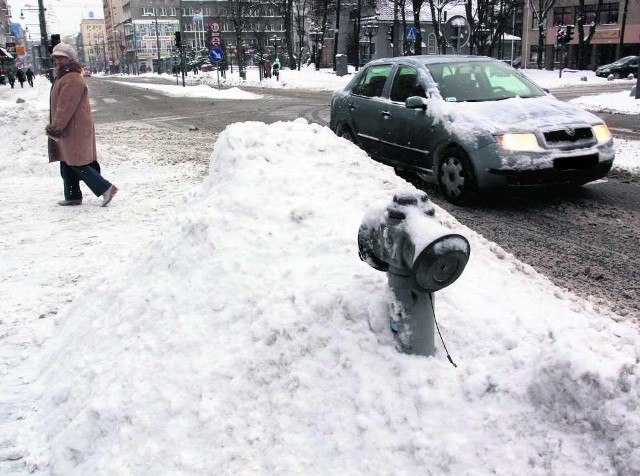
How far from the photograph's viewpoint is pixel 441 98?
22.5ft

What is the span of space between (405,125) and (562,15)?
65.7 m

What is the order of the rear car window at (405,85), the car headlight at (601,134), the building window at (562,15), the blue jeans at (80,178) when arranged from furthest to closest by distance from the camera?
the building window at (562,15)
the rear car window at (405,85)
the blue jeans at (80,178)
the car headlight at (601,134)

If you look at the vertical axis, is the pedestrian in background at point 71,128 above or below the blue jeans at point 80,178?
above

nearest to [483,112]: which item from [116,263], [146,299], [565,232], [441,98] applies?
[441,98]

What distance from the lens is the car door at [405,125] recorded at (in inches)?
271

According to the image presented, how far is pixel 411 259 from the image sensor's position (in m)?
2.19

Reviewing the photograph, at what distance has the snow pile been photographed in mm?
1959

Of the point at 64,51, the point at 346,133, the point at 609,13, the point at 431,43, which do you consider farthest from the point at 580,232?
the point at 431,43

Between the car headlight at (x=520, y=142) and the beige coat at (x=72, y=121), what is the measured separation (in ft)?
14.6

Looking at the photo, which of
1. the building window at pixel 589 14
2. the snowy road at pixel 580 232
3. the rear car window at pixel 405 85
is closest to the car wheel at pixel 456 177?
the snowy road at pixel 580 232

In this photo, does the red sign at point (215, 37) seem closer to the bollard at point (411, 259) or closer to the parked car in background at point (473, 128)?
the parked car in background at point (473, 128)

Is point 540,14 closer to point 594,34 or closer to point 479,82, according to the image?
point 594,34

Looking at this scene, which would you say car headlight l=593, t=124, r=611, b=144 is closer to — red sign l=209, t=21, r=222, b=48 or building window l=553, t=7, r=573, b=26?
red sign l=209, t=21, r=222, b=48

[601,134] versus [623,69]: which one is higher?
[623,69]
